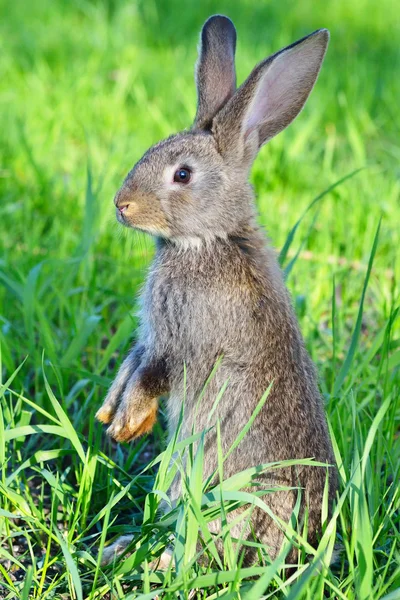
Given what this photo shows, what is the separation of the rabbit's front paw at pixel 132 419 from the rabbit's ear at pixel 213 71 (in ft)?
3.69

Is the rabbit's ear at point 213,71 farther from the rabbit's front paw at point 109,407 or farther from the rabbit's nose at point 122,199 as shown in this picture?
the rabbit's front paw at point 109,407

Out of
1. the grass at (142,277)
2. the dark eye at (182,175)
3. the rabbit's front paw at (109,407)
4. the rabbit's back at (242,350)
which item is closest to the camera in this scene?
the grass at (142,277)

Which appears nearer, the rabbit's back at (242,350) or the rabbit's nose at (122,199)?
the rabbit's back at (242,350)

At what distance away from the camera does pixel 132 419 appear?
3.11 m

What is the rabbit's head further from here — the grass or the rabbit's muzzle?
the grass

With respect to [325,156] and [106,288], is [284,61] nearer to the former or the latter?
[106,288]

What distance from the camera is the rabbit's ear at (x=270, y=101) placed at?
3.25 metres

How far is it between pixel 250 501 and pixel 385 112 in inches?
179

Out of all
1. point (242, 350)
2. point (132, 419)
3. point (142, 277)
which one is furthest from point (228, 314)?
point (142, 277)

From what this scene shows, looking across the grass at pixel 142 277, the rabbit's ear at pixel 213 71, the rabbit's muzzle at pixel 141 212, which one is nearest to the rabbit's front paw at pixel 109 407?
the grass at pixel 142 277

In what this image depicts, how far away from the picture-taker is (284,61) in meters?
3.32

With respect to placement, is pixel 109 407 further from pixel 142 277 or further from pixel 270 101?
pixel 142 277

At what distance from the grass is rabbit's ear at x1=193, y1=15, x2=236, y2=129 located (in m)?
0.61

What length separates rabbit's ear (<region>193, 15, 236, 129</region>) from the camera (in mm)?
3611
